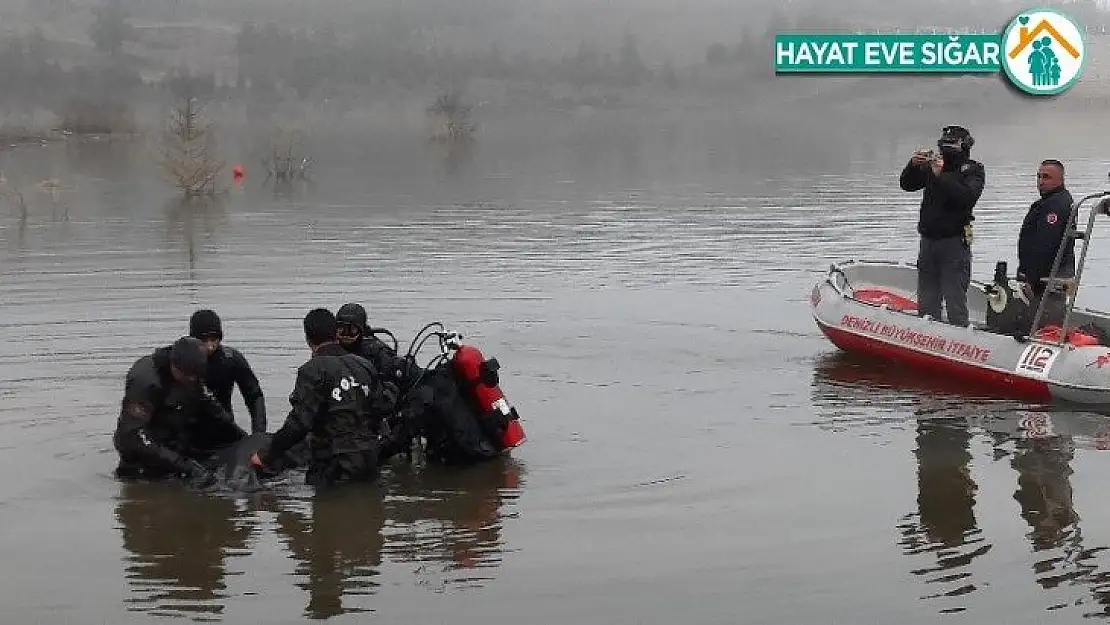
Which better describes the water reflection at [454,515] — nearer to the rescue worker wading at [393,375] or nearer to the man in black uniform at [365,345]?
the rescue worker wading at [393,375]

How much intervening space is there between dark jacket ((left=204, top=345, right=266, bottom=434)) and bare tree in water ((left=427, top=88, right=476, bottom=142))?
185ft

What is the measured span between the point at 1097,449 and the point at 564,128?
222ft

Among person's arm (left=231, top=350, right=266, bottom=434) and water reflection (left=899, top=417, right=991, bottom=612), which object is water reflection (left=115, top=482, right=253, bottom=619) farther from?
water reflection (left=899, top=417, right=991, bottom=612)

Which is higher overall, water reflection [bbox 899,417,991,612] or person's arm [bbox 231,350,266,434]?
person's arm [bbox 231,350,266,434]

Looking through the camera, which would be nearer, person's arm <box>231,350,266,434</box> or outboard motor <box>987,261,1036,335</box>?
person's arm <box>231,350,266,434</box>

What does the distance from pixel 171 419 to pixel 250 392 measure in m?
0.66

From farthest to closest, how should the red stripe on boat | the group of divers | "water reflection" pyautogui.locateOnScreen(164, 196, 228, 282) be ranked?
1. "water reflection" pyautogui.locateOnScreen(164, 196, 228, 282)
2. the red stripe on boat
3. the group of divers

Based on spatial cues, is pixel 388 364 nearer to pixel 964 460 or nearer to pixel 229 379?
pixel 229 379

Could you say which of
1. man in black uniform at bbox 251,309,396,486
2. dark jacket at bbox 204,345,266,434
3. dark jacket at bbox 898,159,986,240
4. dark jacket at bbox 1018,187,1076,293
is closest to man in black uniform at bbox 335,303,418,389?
man in black uniform at bbox 251,309,396,486

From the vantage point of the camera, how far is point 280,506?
32.0ft

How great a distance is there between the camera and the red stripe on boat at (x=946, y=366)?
1273cm

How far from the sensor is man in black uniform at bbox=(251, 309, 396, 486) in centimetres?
962
